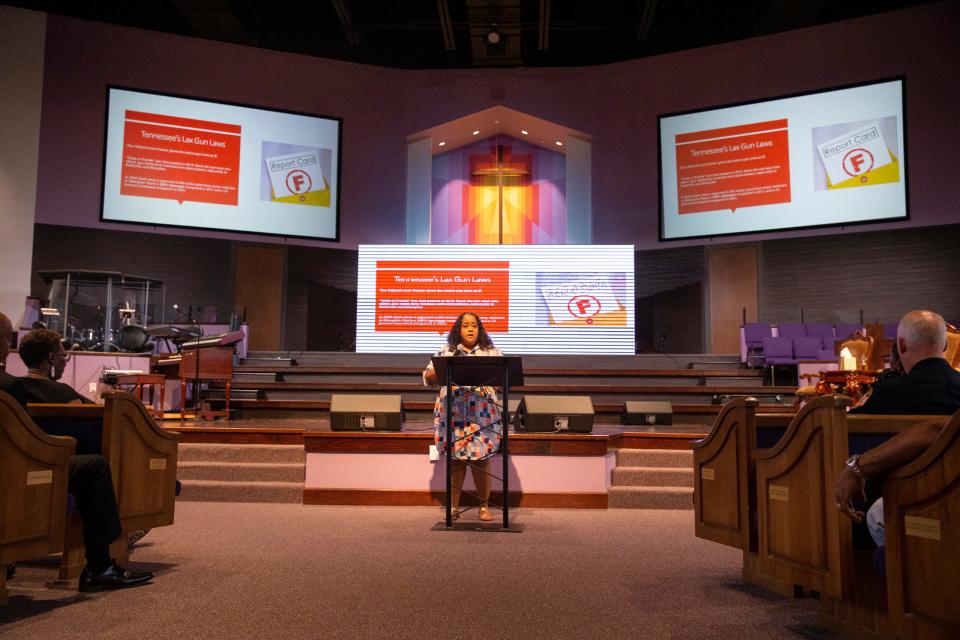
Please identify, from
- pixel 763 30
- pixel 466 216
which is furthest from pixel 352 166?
pixel 763 30

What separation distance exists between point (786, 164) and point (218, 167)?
28.1 feet

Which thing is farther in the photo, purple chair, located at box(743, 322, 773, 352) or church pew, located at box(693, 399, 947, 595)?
purple chair, located at box(743, 322, 773, 352)

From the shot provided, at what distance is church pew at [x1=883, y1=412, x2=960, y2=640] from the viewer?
1.87m

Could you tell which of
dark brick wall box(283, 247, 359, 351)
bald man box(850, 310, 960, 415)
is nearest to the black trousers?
bald man box(850, 310, 960, 415)

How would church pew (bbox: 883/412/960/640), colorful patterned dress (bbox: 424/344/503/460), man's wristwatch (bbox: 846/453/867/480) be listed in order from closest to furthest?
church pew (bbox: 883/412/960/640), man's wristwatch (bbox: 846/453/867/480), colorful patterned dress (bbox: 424/344/503/460)

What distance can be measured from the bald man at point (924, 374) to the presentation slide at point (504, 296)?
327 inches

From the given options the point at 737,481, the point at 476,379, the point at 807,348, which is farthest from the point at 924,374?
the point at 807,348

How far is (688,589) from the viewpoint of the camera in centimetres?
316

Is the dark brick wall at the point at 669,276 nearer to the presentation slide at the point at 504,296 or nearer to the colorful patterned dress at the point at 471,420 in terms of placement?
the presentation slide at the point at 504,296

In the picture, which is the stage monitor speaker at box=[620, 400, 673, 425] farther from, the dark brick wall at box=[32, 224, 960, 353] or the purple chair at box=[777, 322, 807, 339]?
the dark brick wall at box=[32, 224, 960, 353]

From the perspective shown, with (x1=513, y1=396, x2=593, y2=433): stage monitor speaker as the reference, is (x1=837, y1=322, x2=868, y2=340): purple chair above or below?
above

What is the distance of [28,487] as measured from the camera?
107 inches

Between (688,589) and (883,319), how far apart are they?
9343 millimetres

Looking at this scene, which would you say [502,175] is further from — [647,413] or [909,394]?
[909,394]
